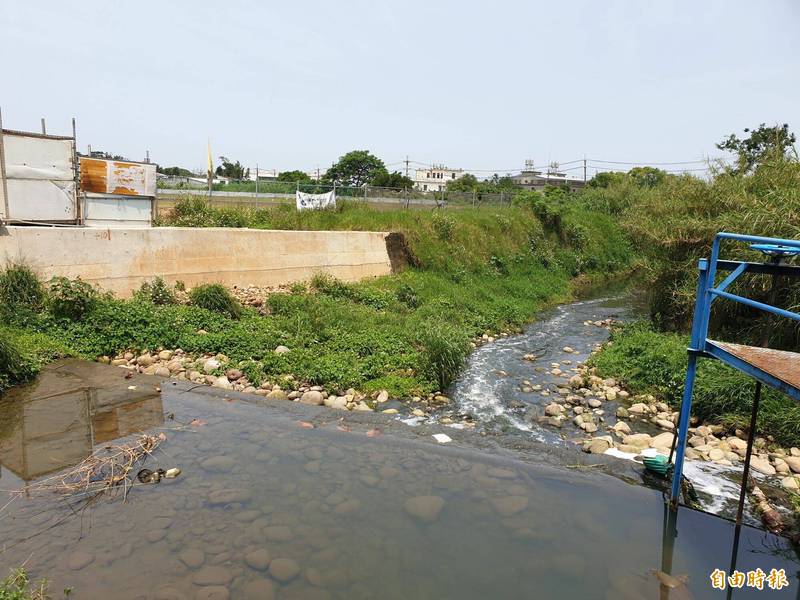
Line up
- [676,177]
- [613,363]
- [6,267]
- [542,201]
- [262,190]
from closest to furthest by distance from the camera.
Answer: [6,267]
[613,363]
[676,177]
[262,190]
[542,201]

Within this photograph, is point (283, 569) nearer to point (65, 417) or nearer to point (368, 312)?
point (65, 417)

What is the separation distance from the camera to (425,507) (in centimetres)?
545

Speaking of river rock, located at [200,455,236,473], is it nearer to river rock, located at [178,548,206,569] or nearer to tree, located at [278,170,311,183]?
river rock, located at [178,548,206,569]

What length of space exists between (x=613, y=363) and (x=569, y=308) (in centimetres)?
837

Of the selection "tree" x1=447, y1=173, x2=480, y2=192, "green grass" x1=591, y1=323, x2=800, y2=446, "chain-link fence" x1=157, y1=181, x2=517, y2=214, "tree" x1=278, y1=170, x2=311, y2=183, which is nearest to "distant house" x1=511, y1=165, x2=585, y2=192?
"tree" x1=447, y1=173, x2=480, y2=192

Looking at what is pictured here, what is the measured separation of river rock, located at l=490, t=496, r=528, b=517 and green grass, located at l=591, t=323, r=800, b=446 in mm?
3865

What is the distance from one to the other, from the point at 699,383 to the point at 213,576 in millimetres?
7251

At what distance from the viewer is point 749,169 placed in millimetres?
12180

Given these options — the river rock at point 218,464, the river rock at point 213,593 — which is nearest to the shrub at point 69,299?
the river rock at point 218,464

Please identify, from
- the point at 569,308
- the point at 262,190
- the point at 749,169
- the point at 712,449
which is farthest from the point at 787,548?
the point at 262,190

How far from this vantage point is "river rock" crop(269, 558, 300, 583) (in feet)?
14.5

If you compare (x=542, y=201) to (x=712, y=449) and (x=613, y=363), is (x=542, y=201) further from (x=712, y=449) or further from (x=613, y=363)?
(x=712, y=449)

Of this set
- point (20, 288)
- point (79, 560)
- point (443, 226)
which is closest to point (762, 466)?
point (79, 560)

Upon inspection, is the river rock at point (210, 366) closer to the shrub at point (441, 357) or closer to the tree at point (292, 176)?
the shrub at point (441, 357)
